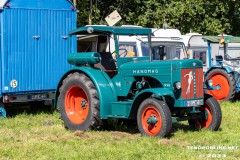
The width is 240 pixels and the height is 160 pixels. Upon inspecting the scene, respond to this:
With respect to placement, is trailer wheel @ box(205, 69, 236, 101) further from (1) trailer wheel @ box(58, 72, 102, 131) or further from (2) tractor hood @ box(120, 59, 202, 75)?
(1) trailer wheel @ box(58, 72, 102, 131)

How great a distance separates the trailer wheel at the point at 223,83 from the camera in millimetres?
13425

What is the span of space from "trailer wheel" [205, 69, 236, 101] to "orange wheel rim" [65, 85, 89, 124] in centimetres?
574

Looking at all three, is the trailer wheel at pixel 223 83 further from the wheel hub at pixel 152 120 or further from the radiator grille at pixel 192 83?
the wheel hub at pixel 152 120

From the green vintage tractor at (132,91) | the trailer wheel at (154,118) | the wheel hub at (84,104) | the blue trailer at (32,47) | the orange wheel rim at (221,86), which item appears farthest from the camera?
the orange wheel rim at (221,86)

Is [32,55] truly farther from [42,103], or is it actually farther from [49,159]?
[49,159]

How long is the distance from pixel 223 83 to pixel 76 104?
591 centimetres

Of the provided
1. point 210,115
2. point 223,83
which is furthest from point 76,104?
point 223,83

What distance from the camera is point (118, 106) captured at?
8.30 meters

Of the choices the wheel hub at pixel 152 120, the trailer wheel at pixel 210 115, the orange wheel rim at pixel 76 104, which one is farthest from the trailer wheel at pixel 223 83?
the wheel hub at pixel 152 120

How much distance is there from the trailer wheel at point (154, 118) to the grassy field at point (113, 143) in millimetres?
178

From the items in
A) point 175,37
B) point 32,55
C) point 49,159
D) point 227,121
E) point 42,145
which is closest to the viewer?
point 49,159

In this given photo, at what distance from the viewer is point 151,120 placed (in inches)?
302

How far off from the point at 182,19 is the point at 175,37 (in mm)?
7615

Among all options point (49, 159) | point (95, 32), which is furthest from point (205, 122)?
point (49, 159)
